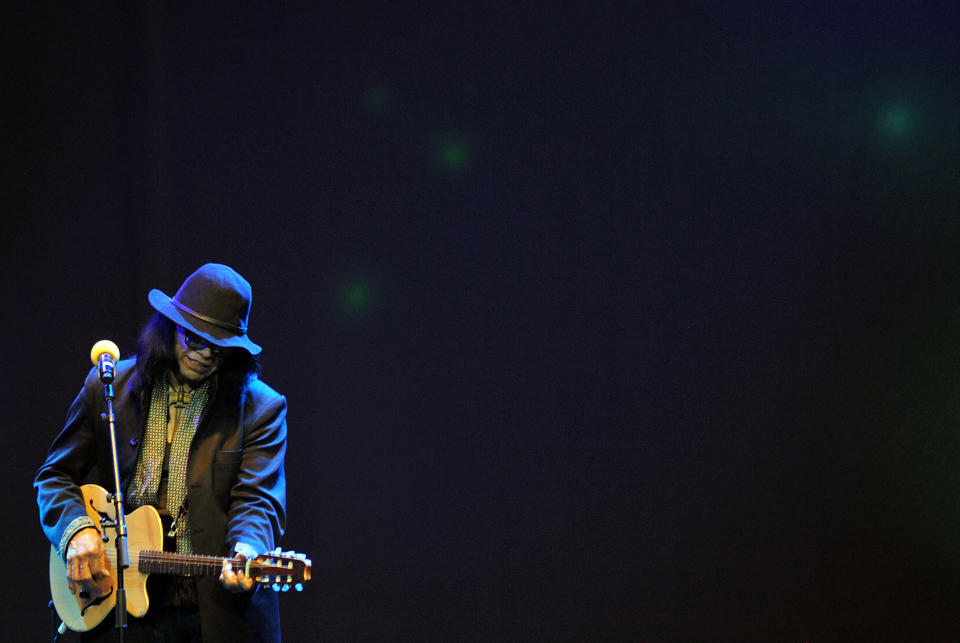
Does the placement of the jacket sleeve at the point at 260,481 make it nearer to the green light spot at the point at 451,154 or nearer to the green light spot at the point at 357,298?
the green light spot at the point at 357,298

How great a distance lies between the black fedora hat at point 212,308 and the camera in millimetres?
2750

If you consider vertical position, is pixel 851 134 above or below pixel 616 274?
above

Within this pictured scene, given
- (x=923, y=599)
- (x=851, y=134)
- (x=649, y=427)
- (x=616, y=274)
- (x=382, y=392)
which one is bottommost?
(x=923, y=599)

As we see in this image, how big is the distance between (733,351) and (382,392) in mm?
1629

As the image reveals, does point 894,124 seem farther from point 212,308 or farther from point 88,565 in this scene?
point 88,565

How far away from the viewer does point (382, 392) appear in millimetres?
4172

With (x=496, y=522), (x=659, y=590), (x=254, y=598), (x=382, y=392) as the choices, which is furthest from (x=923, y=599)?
(x=254, y=598)

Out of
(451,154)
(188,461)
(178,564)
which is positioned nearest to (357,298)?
(451,154)

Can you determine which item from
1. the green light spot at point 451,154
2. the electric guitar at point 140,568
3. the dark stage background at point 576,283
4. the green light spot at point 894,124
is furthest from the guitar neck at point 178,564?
the green light spot at point 894,124

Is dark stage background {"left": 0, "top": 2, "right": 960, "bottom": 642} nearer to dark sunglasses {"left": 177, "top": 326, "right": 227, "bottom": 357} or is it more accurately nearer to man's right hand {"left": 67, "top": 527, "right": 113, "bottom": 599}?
dark sunglasses {"left": 177, "top": 326, "right": 227, "bottom": 357}

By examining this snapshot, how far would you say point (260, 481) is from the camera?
9.15 ft

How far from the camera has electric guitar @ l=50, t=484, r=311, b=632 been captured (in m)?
2.60

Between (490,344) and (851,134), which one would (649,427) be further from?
(851,134)

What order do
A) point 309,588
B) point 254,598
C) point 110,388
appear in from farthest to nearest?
point 309,588 → point 254,598 → point 110,388
